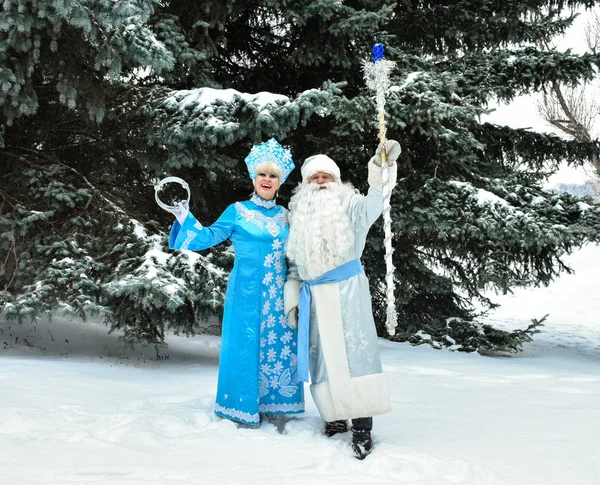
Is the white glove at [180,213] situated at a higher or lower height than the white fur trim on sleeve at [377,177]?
lower

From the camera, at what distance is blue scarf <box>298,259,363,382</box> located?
3189mm

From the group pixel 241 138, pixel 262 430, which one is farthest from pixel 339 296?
pixel 241 138

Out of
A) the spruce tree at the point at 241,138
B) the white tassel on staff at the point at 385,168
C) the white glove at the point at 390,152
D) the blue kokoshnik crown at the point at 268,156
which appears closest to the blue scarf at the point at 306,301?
the white tassel on staff at the point at 385,168

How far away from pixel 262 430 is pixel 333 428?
0.39 metres

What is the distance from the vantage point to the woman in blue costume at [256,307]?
3342 mm

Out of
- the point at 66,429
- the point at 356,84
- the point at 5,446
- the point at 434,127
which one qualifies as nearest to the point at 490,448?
the point at 66,429

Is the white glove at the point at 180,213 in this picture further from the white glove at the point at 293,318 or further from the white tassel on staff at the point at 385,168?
the white tassel on staff at the point at 385,168

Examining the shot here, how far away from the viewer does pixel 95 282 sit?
16.0 ft

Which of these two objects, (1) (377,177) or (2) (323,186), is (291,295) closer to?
(2) (323,186)

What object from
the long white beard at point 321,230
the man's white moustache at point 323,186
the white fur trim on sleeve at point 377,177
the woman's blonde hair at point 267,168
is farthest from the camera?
the woman's blonde hair at point 267,168

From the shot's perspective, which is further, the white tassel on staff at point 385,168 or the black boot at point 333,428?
the black boot at point 333,428

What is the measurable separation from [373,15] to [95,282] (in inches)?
144

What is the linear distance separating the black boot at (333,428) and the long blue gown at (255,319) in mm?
251

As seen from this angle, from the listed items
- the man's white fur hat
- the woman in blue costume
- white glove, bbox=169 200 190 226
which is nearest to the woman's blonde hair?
the woman in blue costume
